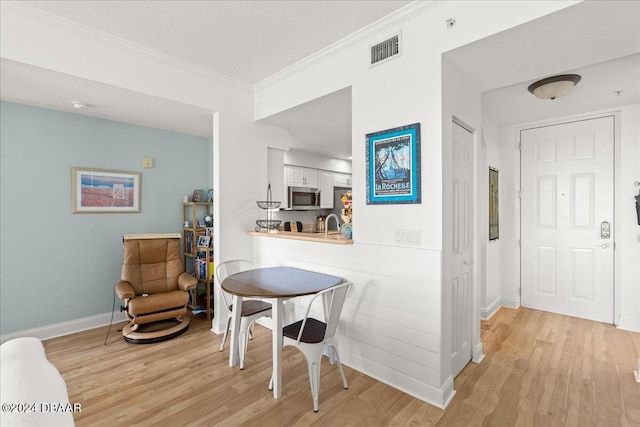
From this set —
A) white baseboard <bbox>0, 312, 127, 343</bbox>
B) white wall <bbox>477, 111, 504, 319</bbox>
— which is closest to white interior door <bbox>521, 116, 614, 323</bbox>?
white wall <bbox>477, 111, 504, 319</bbox>

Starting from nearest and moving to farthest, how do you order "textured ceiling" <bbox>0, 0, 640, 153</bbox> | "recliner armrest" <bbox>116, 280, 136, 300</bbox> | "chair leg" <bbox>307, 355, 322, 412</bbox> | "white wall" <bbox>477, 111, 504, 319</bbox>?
"textured ceiling" <bbox>0, 0, 640, 153</bbox> → "chair leg" <bbox>307, 355, 322, 412</bbox> → "recliner armrest" <bbox>116, 280, 136, 300</bbox> → "white wall" <bbox>477, 111, 504, 319</bbox>

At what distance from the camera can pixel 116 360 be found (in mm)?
2734

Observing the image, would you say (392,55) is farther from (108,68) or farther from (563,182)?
(563,182)

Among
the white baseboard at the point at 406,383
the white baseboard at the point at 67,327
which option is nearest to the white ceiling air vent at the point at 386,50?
the white baseboard at the point at 406,383

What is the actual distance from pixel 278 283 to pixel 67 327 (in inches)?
108

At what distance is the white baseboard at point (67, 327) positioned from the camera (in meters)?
3.10

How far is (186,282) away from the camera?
3.42 meters

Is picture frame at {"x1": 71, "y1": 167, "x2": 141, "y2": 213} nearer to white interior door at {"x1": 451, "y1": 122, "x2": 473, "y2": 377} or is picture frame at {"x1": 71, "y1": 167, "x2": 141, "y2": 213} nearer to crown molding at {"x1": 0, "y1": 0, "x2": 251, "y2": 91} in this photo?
crown molding at {"x1": 0, "y1": 0, "x2": 251, "y2": 91}

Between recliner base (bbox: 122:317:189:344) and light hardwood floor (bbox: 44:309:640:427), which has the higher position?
recliner base (bbox: 122:317:189:344)

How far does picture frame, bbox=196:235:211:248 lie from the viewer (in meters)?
3.79

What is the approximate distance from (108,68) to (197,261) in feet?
7.65

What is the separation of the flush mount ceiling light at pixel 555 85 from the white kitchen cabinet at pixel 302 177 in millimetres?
3432

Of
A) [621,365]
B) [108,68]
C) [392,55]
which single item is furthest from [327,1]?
[621,365]

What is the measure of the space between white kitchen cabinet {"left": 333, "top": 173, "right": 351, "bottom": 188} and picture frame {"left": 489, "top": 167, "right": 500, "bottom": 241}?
2948 millimetres
